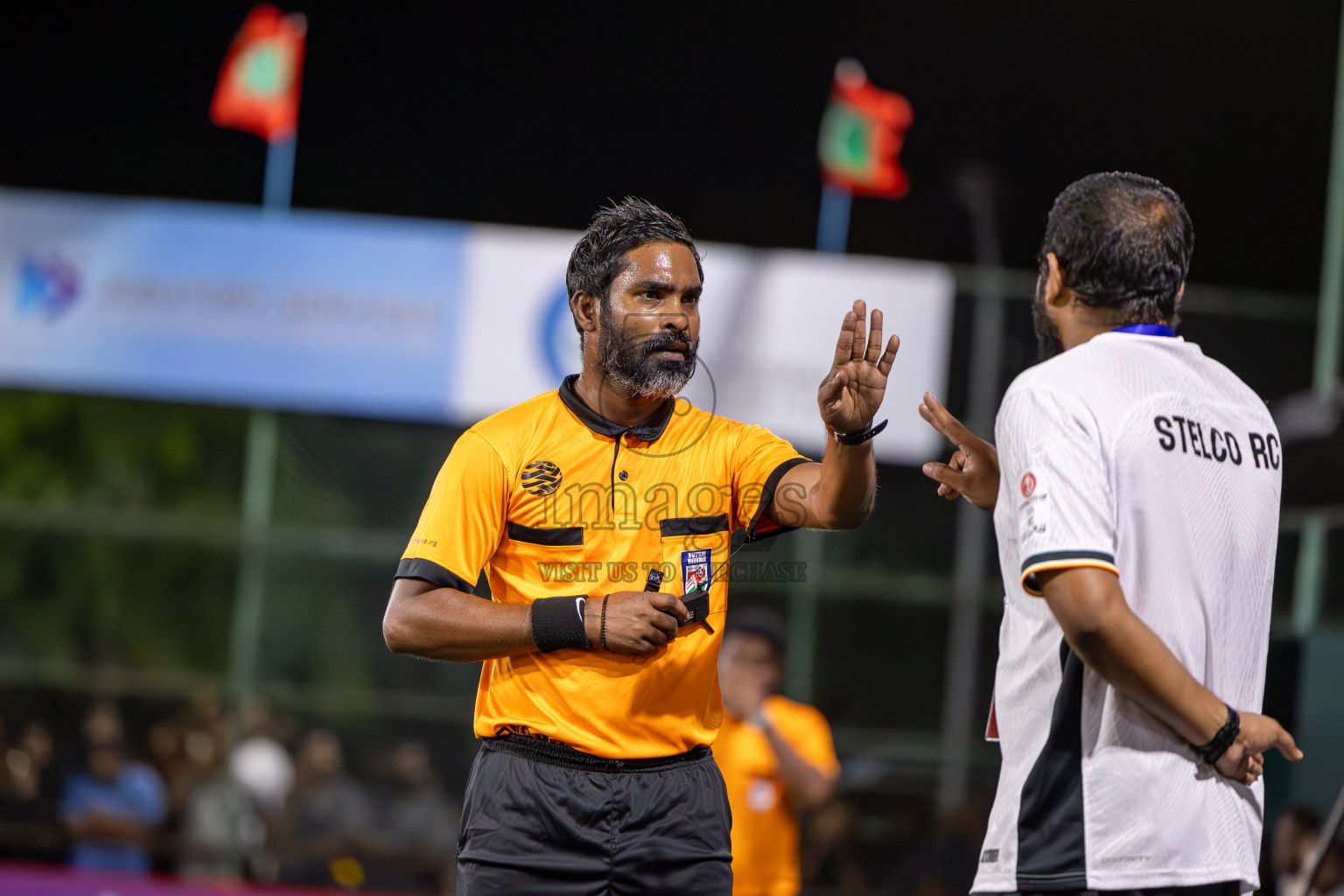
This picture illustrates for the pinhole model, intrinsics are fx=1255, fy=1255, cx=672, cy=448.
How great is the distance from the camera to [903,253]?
901 centimetres

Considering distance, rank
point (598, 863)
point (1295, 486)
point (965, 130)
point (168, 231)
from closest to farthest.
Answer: point (598, 863)
point (1295, 486)
point (168, 231)
point (965, 130)

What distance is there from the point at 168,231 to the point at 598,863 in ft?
20.7

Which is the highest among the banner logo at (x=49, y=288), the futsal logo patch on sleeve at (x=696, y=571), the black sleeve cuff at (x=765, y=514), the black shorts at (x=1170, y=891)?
the banner logo at (x=49, y=288)

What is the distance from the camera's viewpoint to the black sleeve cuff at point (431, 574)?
240cm

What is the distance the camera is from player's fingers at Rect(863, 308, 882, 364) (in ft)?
7.29

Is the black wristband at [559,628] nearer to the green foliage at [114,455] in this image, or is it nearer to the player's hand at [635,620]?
the player's hand at [635,620]

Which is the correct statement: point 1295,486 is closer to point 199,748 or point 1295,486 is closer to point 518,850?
point 518,850

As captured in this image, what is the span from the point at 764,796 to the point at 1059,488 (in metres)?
2.77

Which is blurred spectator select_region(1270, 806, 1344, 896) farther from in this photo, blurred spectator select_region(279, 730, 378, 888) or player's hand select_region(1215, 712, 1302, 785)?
blurred spectator select_region(279, 730, 378, 888)

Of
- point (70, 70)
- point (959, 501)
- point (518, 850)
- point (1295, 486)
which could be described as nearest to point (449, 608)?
point (518, 850)

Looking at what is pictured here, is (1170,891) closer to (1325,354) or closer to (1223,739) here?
(1223,739)

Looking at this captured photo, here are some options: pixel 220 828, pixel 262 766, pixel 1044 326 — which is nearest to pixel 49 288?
pixel 262 766

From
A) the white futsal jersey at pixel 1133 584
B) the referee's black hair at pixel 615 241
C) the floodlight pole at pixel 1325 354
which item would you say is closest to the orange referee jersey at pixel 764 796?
the referee's black hair at pixel 615 241

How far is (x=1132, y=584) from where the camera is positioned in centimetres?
180
